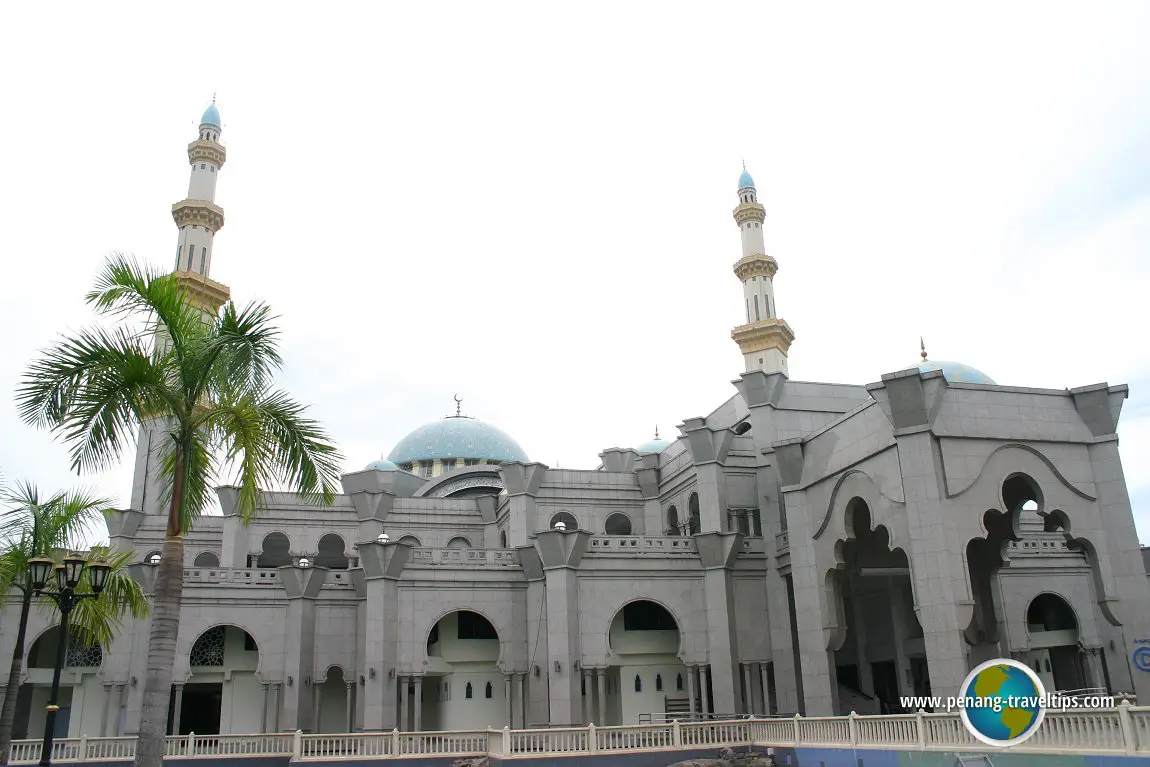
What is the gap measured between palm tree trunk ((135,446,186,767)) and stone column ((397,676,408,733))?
14897mm

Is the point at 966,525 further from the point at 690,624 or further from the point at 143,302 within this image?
the point at 143,302

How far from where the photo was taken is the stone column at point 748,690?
1089 inches

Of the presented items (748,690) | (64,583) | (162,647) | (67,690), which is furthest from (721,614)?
(67,690)

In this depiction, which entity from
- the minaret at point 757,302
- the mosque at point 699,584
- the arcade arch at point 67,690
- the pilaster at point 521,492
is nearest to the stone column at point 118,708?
the mosque at point 699,584

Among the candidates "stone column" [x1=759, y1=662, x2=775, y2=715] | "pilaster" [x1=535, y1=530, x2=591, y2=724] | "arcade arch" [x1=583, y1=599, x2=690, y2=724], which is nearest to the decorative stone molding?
"pilaster" [x1=535, y1=530, x2=591, y2=724]

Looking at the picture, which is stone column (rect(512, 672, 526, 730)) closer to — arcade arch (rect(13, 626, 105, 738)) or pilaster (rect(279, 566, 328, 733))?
pilaster (rect(279, 566, 328, 733))

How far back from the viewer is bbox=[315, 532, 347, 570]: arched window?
35.6 m

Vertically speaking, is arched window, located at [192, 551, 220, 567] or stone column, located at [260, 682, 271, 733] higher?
arched window, located at [192, 551, 220, 567]

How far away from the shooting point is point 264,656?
2856 centimetres

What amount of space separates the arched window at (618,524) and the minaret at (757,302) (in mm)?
11391

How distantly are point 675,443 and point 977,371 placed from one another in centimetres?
1339

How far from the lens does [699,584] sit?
2898 cm

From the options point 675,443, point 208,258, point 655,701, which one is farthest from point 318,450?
point 208,258

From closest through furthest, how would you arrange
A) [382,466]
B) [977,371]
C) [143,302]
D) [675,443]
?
[143,302] < [675,443] < [977,371] < [382,466]
